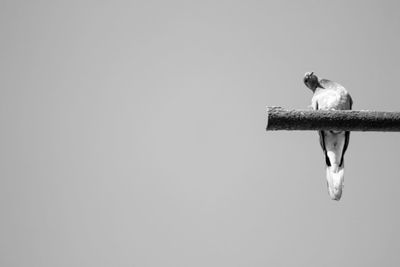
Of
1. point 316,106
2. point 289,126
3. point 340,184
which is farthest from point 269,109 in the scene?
point 316,106

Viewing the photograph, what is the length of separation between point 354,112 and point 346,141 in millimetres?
2607

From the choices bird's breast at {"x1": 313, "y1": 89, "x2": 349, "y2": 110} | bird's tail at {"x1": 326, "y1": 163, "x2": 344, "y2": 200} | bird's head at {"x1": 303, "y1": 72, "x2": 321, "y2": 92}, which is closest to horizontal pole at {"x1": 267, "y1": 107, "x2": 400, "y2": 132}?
bird's tail at {"x1": 326, "y1": 163, "x2": 344, "y2": 200}

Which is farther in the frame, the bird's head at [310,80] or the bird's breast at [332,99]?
the bird's head at [310,80]

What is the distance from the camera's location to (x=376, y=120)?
317 cm

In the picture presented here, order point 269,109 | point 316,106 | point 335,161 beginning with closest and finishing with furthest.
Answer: point 269,109 → point 335,161 → point 316,106

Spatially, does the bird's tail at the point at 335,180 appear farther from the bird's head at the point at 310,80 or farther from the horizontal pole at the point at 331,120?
the horizontal pole at the point at 331,120

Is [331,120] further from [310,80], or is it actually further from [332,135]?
[310,80]

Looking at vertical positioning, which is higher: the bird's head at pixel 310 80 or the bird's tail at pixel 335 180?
the bird's head at pixel 310 80

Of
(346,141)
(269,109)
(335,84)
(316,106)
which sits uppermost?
(335,84)

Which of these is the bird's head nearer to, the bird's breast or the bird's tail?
the bird's breast

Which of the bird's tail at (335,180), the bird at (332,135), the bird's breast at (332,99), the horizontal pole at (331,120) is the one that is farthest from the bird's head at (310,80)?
the horizontal pole at (331,120)

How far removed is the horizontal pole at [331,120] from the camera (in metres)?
3.06

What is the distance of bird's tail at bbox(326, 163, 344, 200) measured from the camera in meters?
4.99

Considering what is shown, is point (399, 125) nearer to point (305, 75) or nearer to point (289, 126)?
point (289, 126)
